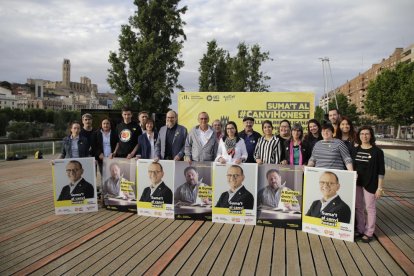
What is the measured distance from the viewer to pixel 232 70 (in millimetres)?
24594

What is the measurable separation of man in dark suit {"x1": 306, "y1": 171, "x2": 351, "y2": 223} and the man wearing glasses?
1.92m

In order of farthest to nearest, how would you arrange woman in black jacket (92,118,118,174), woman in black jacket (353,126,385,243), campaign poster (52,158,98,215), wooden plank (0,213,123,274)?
woman in black jacket (92,118,118,174) < campaign poster (52,158,98,215) < woman in black jacket (353,126,385,243) < wooden plank (0,213,123,274)

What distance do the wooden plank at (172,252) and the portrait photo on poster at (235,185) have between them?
621mm

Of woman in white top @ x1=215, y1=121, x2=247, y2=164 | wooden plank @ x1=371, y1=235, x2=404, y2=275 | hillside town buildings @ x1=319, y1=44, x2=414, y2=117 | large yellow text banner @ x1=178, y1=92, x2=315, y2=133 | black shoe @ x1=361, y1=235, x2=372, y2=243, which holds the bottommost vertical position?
wooden plank @ x1=371, y1=235, x2=404, y2=275

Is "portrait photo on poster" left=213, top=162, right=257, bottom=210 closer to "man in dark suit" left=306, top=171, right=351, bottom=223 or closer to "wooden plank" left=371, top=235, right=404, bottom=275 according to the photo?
"man in dark suit" left=306, top=171, right=351, bottom=223

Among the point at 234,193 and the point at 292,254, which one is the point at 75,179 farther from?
the point at 292,254

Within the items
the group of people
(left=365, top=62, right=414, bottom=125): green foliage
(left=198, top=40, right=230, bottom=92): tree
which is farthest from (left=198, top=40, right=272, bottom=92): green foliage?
(left=365, top=62, right=414, bottom=125): green foliage

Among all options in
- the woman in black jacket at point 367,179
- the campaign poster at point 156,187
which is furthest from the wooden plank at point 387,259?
the campaign poster at point 156,187

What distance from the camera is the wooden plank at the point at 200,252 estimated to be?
3.59m

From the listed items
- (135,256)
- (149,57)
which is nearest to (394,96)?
(149,57)

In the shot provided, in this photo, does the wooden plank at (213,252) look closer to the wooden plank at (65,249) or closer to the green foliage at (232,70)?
the wooden plank at (65,249)

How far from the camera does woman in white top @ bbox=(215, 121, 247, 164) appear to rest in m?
5.36

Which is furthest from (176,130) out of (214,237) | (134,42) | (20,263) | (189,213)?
(134,42)

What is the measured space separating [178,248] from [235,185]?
1530mm
